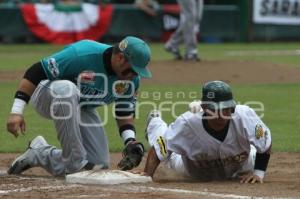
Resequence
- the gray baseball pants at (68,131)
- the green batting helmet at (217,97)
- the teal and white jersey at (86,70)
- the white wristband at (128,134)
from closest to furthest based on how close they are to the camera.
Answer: the green batting helmet at (217,97) < the gray baseball pants at (68,131) < the teal and white jersey at (86,70) < the white wristband at (128,134)

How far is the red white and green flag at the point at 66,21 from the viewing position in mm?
23625

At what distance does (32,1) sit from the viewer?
80.3ft

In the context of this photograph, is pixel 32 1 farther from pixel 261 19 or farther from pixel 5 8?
pixel 261 19

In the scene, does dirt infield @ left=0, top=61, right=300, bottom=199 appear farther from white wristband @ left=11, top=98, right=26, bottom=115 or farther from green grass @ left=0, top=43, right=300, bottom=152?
green grass @ left=0, top=43, right=300, bottom=152

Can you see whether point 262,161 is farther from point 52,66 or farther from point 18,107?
point 18,107

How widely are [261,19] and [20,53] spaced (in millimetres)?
8653

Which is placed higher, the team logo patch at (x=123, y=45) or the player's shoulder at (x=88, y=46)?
the team logo patch at (x=123, y=45)

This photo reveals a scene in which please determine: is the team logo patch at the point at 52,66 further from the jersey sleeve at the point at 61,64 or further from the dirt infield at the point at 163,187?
the dirt infield at the point at 163,187

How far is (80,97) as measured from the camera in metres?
6.65

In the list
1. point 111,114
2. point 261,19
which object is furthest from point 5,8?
point 111,114

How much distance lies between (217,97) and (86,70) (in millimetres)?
1106

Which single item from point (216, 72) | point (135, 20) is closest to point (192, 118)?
point (216, 72)

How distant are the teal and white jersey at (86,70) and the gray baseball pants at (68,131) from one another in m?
0.12

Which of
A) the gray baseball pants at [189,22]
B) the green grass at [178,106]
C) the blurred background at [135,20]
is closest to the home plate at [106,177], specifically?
the green grass at [178,106]
